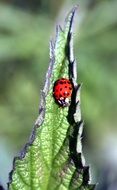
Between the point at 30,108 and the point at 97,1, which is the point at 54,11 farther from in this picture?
the point at 30,108

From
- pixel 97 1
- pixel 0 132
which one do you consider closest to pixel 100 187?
pixel 0 132

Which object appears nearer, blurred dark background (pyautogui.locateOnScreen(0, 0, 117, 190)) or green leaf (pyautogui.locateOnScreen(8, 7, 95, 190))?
green leaf (pyautogui.locateOnScreen(8, 7, 95, 190))

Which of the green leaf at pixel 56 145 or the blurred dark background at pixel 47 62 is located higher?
the blurred dark background at pixel 47 62

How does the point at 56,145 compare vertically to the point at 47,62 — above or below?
below

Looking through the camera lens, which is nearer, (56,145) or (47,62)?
(56,145)

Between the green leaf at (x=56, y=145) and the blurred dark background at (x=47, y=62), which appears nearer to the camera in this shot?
the green leaf at (x=56, y=145)
